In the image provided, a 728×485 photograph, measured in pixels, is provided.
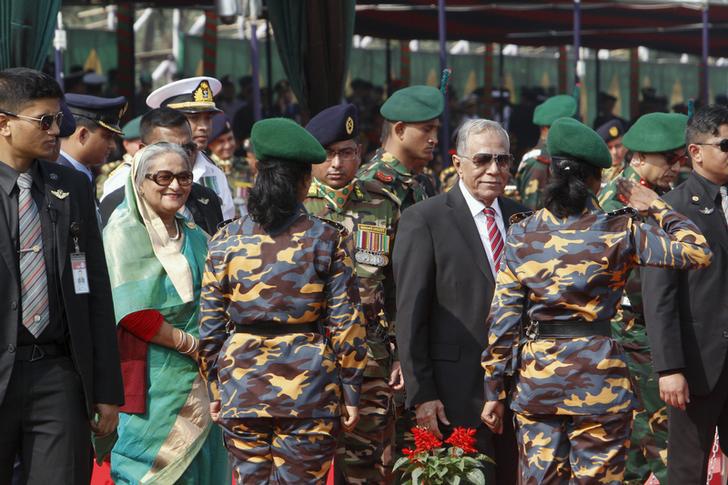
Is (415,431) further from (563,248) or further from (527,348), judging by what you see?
(563,248)

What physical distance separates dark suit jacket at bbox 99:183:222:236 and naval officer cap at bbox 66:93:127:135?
792 mm

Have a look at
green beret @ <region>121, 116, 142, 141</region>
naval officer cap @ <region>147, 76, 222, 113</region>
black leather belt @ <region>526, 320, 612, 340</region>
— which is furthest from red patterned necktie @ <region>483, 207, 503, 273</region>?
green beret @ <region>121, 116, 142, 141</region>

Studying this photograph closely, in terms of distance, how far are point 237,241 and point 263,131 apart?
0.43 metres

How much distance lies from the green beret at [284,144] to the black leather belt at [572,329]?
3.44ft

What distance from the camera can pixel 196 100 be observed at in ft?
24.9

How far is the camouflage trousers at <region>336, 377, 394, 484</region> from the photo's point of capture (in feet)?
19.1

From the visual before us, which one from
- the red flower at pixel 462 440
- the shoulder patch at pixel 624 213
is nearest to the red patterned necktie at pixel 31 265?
the red flower at pixel 462 440

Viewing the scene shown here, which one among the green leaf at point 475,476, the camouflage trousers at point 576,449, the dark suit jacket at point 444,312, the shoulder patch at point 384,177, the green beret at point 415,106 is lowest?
the green leaf at point 475,476

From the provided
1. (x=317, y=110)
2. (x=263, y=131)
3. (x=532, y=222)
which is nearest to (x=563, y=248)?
(x=532, y=222)

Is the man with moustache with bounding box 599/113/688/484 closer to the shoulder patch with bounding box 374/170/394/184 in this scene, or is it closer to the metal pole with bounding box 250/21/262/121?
the shoulder patch with bounding box 374/170/394/184

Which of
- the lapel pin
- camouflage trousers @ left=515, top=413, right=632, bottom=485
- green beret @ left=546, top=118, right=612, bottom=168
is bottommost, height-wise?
camouflage trousers @ left=515, top=413, right=632, bottom=485

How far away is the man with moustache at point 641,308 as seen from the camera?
21.8ft

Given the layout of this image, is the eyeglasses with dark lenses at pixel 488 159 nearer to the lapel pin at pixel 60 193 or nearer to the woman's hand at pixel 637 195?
the woman's hand at pixel 637 195

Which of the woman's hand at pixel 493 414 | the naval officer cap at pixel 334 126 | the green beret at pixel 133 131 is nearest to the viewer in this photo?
the woman's hand at pixel 493 414
